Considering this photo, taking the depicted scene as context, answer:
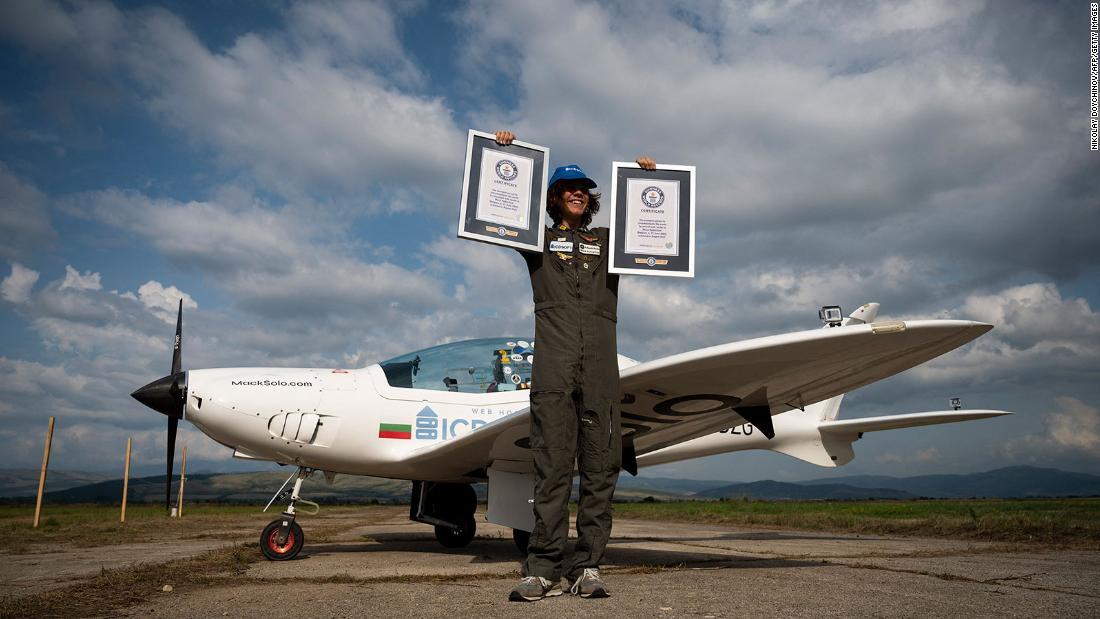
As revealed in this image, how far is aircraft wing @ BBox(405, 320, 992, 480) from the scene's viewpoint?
143 inches

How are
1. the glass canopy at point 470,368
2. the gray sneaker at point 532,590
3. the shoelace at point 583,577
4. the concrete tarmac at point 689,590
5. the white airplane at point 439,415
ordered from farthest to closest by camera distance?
the glass canopy at point 470,368, the white airplane at point 439,415, the shoelace at point 583,577, the gray sneaker at point 532,590, the concrete tarmac at point 689,590

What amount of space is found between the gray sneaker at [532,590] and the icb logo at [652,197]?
2244mm

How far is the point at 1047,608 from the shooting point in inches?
109

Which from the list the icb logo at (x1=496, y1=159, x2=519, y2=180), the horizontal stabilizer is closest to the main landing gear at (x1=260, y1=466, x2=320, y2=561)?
the icb logo at (x1=496, y1=159, x2=519, y2=180)

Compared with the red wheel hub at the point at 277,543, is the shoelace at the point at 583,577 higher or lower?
higher

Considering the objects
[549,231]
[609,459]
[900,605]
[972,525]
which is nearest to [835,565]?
[900,605]

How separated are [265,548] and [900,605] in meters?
4.85

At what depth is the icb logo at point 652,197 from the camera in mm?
4074

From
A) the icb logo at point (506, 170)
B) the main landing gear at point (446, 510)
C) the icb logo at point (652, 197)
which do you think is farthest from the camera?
the main landing gear at point (446, 510)

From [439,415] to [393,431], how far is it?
462 millimetres

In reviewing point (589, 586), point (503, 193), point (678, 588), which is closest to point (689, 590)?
point (678, 588)

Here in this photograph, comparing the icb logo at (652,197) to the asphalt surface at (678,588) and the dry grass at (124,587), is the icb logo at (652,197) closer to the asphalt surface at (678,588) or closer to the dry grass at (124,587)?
the asphalt surface at (678,588)

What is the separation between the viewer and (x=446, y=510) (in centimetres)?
741

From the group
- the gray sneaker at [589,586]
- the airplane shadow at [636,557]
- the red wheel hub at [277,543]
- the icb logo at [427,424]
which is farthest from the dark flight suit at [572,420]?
the red wheel hub at [277,543]
